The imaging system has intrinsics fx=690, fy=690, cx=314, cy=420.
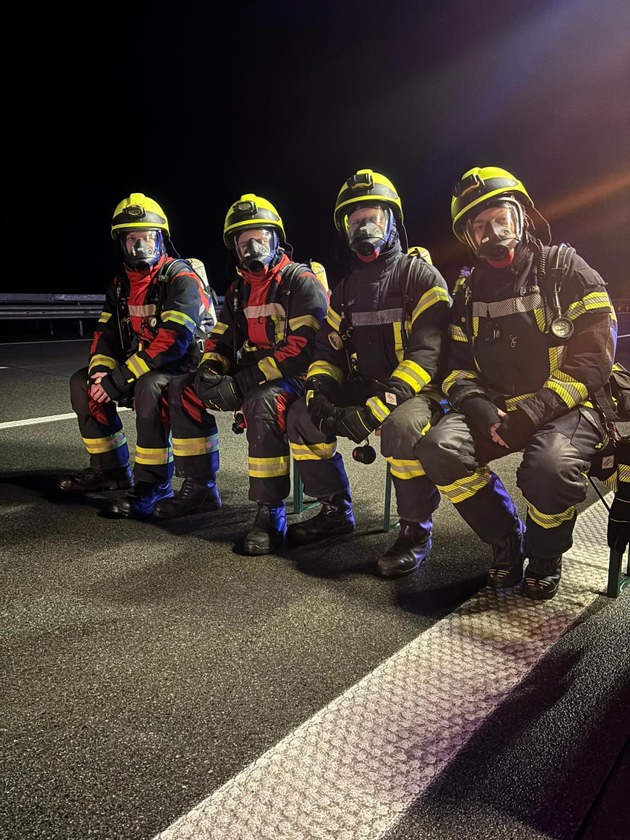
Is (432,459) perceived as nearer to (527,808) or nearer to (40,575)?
(527,808)

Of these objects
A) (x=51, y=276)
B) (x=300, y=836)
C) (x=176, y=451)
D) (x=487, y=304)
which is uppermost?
(x=51, y=276)

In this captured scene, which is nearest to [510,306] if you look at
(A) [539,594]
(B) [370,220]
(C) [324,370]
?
(B) [370,220]

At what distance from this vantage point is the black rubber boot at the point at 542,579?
2947 mm

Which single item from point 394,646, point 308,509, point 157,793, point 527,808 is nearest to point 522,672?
point 394,646

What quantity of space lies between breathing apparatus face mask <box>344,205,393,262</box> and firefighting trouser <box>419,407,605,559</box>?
1005 millimetres

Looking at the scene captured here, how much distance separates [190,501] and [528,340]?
216 cm

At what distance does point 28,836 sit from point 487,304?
8.72ft

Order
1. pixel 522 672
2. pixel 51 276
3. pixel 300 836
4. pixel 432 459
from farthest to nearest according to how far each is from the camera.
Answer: pixel 51 276 < pixel 432 459 < pixel 522 672 < pixel 300 836

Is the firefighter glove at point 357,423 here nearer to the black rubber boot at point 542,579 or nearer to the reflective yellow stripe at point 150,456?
the black rubber boot at point 542,579

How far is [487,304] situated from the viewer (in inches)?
127

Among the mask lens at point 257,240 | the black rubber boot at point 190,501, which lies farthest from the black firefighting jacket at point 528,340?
the black rubber boot at point 190,501

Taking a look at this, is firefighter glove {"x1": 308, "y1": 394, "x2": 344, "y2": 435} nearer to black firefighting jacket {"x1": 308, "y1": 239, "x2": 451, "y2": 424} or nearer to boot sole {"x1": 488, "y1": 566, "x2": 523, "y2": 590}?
black firefighting jacket {"x1": 308, "y1": 239, "x2": 451, "y2": 424}

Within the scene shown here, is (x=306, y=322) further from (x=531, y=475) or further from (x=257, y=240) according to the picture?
(x=531, y=475)

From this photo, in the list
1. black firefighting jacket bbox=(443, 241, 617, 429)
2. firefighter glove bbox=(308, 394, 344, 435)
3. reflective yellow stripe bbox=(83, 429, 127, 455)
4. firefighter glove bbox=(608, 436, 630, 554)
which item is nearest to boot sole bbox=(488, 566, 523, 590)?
firefighter glove bbox=(608, 436, 630, 554)
